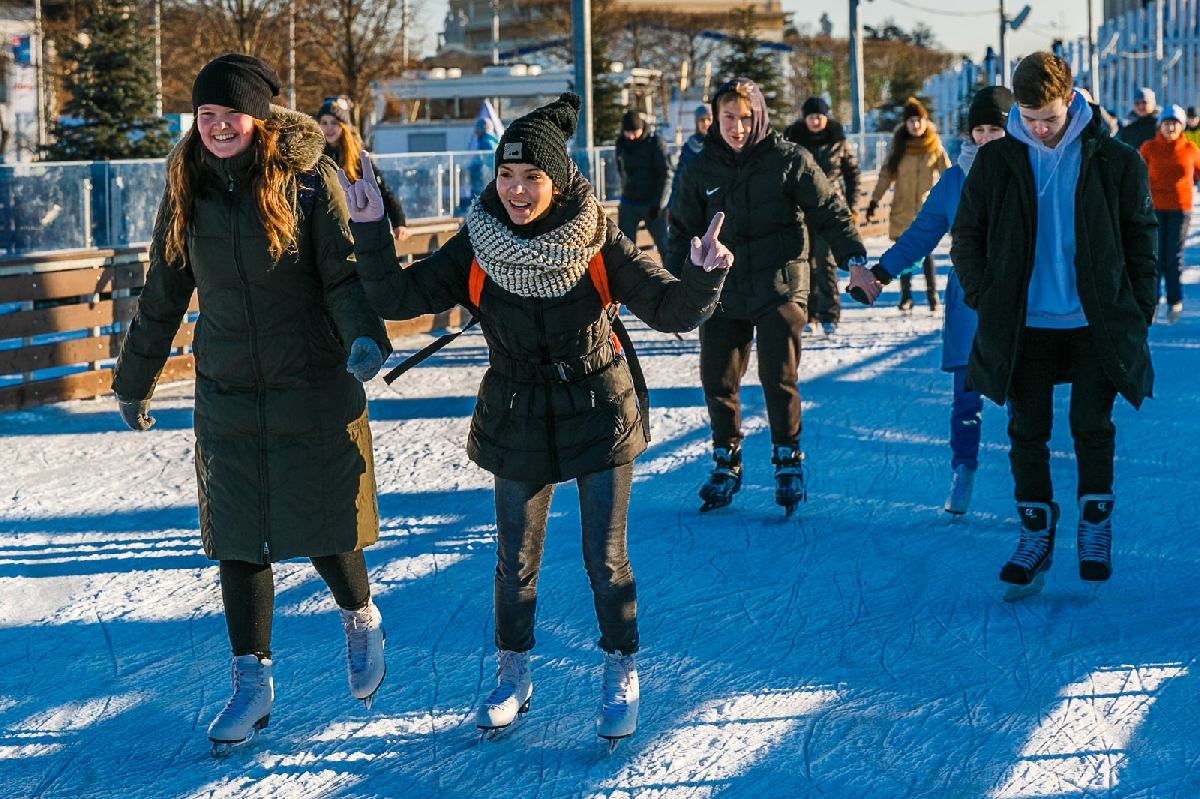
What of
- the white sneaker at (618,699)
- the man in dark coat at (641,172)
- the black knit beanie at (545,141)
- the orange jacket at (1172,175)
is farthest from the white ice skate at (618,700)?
the man in dark coat at (641,172)

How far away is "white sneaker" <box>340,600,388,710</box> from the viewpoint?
3711mm

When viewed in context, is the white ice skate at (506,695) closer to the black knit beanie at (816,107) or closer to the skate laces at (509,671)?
the skate laces at (509,671)

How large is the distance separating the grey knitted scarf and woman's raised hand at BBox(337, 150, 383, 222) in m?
0.23

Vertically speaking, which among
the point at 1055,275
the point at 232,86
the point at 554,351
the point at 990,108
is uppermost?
the point at 990,108

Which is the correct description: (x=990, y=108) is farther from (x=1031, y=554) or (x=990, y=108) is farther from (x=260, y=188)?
(x=260, y=188)

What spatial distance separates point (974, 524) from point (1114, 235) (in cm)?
155

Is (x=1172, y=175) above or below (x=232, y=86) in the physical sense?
above

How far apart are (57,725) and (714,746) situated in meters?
1.58

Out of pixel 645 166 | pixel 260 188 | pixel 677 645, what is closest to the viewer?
pixel 260 188

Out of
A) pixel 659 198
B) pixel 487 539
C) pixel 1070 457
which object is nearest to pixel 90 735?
pixel 487 539

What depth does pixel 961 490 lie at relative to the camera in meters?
5.80

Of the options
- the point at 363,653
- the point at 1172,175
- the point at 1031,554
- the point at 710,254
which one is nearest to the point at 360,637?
the point at 363,653

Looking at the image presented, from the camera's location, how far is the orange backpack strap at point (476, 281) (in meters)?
3.51

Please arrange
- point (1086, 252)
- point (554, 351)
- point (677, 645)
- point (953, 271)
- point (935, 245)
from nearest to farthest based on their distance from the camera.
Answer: point (554, 351)
point (677, 645)
point (1086, 252)
point (953, 271)
point (935, 245)
